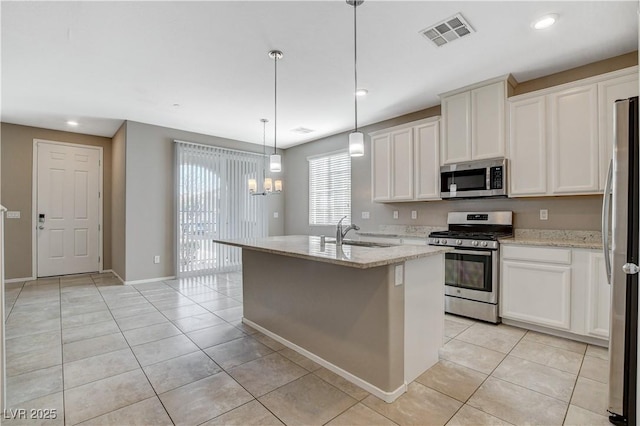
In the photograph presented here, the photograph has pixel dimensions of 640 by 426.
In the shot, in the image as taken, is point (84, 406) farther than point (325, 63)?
No

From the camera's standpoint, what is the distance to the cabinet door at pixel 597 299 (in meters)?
2.67

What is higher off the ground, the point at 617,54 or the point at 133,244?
the point at 617,54

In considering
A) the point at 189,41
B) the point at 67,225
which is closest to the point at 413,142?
the point at 189,41

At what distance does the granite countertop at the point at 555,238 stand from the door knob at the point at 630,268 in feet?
4.10

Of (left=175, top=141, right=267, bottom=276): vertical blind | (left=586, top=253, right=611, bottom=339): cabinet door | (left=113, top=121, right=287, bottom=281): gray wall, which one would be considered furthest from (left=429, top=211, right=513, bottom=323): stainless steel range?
(left=113, top=121, right=287, bottom=281): gray wall

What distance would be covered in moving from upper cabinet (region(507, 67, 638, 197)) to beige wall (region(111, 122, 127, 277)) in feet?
18.2

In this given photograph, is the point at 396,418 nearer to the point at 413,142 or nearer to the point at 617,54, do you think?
the point at 413,142

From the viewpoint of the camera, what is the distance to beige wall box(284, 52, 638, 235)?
314 centimetres

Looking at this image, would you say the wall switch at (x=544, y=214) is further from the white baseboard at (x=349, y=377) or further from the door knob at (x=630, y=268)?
the white baseboard at (x=349, y=377)

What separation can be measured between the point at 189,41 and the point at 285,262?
210 centimetres

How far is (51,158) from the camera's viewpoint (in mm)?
5602

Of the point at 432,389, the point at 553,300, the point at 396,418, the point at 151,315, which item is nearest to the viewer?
the point at 396,418

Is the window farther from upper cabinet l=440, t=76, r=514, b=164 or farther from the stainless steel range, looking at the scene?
the stainless steel range

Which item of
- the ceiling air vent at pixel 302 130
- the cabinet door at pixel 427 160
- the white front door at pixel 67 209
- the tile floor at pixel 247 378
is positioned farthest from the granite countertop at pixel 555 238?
the white front door at pixel 67 209
